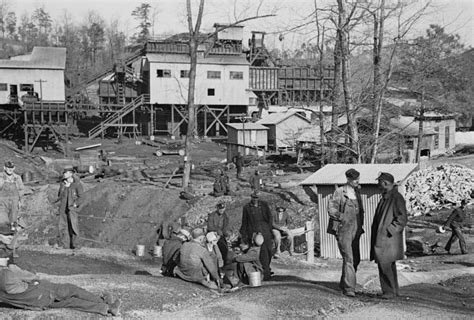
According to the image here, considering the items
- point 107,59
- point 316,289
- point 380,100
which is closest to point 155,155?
point 380,100

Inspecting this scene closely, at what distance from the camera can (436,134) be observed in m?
46.1

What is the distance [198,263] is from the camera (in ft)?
34.3

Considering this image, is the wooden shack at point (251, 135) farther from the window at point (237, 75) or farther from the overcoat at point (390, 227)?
the overcoat at point (390, 227)

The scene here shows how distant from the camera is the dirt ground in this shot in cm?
889

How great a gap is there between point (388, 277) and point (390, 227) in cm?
87

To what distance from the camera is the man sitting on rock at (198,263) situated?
1036 cm

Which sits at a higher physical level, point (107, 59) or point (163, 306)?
point (107, 59)

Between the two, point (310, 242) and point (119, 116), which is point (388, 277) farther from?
point (119, 116)

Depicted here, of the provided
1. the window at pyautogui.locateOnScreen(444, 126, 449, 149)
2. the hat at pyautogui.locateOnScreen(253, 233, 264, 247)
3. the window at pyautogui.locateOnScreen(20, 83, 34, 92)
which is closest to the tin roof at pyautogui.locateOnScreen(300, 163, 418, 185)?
the hat at pyautogui.locateOnScreen(253, 233, 264, 247)

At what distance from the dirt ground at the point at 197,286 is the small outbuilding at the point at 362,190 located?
2.12ft

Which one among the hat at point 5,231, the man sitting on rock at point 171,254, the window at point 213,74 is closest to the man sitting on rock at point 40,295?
the hat at point 5,231

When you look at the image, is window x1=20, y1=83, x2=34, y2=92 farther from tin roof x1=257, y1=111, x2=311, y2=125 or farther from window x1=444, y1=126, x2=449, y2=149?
window x1=444, y1=126, x2=449, y2=149

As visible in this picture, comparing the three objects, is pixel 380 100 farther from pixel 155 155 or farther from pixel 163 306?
pixel 155 155

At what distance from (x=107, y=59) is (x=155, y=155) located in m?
52.7
